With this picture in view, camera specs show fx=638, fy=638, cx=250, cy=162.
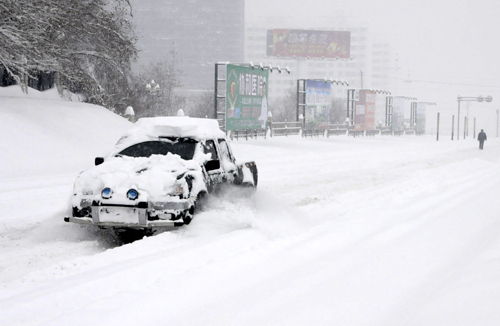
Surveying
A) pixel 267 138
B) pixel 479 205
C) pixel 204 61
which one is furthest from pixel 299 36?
pixel 479 205

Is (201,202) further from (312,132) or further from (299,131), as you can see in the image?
(312,132)

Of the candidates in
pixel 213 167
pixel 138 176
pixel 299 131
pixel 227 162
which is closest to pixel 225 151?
pixel 227 162

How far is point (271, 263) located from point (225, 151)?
3328 mm

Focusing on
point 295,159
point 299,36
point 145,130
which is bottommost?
point 295,159

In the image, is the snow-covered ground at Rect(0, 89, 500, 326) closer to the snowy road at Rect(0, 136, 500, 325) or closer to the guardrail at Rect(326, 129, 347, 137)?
the snowy road at Rect(0, 136, 500, 325)

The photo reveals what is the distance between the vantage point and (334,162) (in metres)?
25.8

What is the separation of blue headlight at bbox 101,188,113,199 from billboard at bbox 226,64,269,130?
25.5 metres

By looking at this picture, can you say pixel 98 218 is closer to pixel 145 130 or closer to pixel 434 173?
pixel 145 130

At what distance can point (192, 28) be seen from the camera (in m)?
186

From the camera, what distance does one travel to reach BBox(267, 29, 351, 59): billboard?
138250 millimetres

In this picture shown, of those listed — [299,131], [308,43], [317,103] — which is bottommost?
[299,131]

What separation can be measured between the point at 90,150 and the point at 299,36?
12045 centimetres

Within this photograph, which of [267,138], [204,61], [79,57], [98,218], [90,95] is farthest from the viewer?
[204,61]

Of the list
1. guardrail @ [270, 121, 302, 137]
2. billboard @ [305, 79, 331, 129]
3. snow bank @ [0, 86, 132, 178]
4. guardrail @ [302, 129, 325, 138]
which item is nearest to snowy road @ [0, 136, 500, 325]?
snow bank @ [0, 86, 132, 178]
